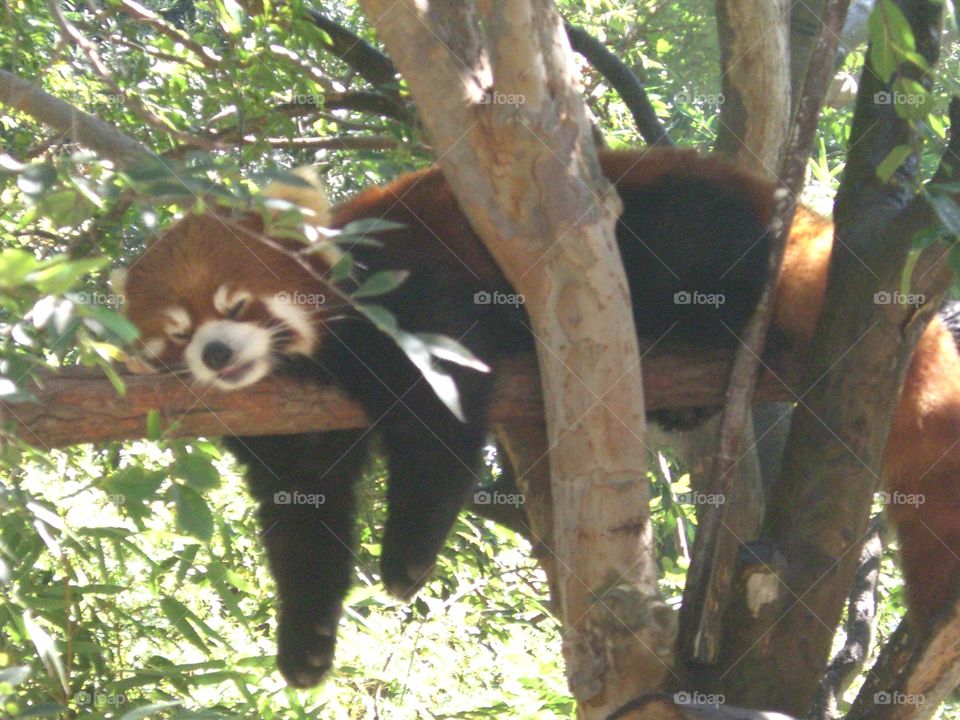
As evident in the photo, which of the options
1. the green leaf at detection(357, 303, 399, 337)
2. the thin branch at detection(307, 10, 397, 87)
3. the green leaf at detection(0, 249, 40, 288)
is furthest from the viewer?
the thin branch at detection(307, 10, 397, 87)

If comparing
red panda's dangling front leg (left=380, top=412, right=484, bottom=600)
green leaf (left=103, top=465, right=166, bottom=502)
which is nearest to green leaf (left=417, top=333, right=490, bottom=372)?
green leaf (left=103, top=465, right=166, bottom=502)

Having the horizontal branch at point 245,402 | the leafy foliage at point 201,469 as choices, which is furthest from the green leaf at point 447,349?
the horizontal branch at point 245,402

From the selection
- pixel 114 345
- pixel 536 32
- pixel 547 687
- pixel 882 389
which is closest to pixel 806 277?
pixel 882 389

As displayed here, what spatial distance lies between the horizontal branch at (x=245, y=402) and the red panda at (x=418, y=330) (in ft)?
0.32

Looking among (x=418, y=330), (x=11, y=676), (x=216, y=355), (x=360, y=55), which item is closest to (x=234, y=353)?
(x=216, y=355)

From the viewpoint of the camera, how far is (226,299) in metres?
2.96

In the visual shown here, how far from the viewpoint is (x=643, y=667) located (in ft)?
7.25

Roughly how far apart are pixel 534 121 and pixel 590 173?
184 mm

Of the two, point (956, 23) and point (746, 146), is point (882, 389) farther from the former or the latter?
point (746, 146)

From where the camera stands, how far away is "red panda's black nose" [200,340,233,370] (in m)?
2.71

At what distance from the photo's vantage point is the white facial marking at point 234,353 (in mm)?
2623

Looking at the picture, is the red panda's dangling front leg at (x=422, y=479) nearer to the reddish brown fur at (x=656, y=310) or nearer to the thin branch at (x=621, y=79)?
the reddish brown fur at (x=656, y=310)

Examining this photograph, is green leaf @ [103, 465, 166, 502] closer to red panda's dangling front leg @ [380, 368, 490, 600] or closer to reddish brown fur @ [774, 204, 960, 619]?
red panda's dangling front leg @ [380, 368, 490, 600]

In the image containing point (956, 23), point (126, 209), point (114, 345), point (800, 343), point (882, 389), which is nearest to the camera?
point (956, 23)
